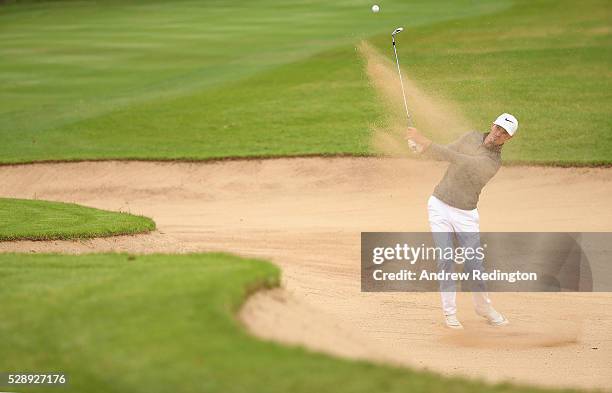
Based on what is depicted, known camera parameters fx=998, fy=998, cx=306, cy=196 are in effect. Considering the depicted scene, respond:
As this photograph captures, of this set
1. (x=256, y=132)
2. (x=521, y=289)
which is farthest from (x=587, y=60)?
(x=521, y=289)

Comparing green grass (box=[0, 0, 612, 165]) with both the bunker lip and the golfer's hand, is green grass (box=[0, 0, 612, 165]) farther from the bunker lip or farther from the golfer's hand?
the golfer's hand

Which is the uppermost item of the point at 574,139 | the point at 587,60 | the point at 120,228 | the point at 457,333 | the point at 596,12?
the point at 596,12

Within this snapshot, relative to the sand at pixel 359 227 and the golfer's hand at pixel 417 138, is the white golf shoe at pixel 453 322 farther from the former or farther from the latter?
the golfer's hand at pixel 417 138

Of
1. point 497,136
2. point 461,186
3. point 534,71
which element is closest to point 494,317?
point 461,186

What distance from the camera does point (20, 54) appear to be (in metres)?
32.8

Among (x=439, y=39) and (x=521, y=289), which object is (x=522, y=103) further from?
(x=521, y=289)

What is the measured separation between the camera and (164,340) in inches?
304

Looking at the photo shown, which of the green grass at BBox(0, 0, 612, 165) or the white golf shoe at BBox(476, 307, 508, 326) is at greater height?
the green grass at BBox(0, 0, 612, 165)

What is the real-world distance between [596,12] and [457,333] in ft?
82.2

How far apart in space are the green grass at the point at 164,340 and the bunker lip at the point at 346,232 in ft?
1.33

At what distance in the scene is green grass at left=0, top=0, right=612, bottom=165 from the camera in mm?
23141

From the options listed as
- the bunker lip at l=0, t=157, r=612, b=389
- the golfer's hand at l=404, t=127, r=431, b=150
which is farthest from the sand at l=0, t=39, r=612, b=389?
the golfer's hand at l=404, t=127, r=431, b=150

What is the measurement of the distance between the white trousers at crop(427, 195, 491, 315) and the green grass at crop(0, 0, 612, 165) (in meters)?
8.65

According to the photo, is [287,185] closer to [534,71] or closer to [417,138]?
[417,138]
